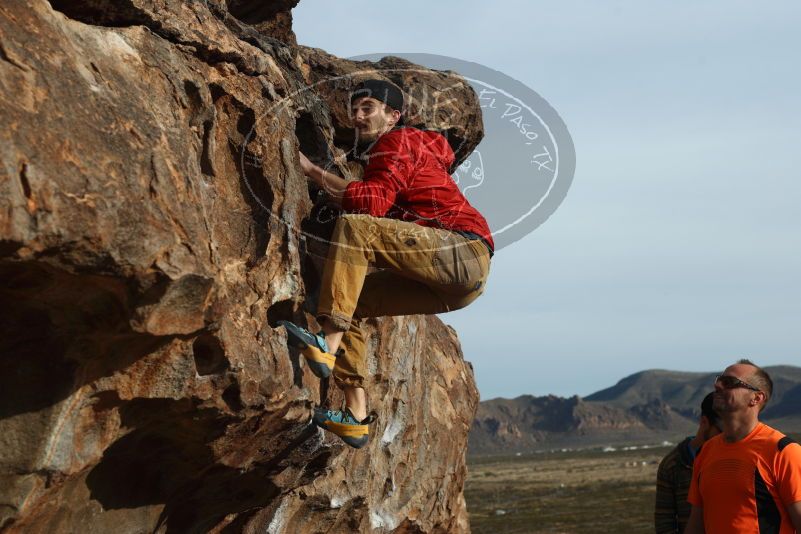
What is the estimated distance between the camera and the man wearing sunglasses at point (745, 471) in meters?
6.80

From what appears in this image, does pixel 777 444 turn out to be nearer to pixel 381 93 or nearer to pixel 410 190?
pixel 410 190

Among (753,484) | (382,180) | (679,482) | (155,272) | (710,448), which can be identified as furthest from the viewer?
(679,482)

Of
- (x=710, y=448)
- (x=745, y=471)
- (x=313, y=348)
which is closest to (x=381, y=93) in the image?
(x=313, y=348)

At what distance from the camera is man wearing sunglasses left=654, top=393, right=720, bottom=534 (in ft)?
27.9

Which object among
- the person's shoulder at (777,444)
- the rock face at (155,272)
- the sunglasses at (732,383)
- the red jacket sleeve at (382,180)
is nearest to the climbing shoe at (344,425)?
the rock face at (155,272)

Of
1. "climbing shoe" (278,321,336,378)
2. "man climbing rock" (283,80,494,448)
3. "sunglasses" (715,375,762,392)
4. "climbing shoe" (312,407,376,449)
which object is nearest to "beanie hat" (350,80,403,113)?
"man climbing rock" (283,80,494,448)

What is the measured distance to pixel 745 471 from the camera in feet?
22.9

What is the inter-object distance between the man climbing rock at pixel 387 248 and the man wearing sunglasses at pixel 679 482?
2.47 metres

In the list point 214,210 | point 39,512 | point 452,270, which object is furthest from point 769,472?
point 39,512

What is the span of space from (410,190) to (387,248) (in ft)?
1.90

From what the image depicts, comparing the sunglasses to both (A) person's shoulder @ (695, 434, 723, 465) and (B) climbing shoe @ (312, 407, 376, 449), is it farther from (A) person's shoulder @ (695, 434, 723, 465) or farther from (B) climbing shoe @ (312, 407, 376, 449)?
(B) climbing shoe @ (312, 407, 376, 449)

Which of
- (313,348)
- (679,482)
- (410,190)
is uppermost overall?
(410,190)

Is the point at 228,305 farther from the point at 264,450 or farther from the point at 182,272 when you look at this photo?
the point at 264,450

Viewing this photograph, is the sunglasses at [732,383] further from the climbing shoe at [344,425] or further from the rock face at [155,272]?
the rock face at [155,272]
